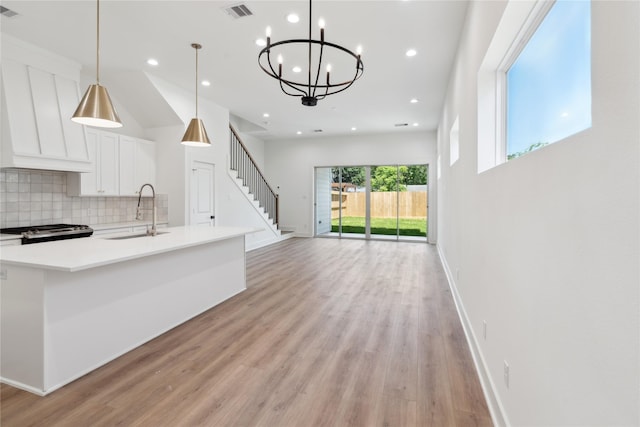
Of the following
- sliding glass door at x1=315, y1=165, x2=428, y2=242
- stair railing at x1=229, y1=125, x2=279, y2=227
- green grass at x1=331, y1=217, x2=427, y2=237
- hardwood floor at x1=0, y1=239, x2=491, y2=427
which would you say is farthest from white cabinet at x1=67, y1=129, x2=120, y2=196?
green grass at x1=331, y1=217, x2=427, y2=237

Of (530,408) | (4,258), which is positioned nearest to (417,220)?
(530,408)

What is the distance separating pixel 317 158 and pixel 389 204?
2.80m

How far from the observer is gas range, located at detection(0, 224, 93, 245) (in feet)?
12.9

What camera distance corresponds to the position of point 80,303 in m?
2.38

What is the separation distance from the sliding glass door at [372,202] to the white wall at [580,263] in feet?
25.1

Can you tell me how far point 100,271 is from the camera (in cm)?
252

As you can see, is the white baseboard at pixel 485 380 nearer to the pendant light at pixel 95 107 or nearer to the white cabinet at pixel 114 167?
the pendant light at pixel 95 107

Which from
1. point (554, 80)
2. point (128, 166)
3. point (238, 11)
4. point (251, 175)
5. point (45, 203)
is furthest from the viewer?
point (251, 175)

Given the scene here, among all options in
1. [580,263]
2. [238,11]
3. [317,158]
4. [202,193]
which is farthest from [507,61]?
[317,158]

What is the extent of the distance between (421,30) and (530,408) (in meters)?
3.92

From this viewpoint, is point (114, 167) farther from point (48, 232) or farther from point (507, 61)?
point (507, 61)

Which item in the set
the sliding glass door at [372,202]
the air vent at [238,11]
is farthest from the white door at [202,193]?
the sliding glass door at [372,202]

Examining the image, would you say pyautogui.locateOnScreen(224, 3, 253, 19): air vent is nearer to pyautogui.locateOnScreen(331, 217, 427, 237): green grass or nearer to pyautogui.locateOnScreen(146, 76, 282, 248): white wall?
pyautogui.locateOnScreen(146, 76, 282, 248): white wall

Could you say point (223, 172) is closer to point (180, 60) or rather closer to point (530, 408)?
point (180, 60)
